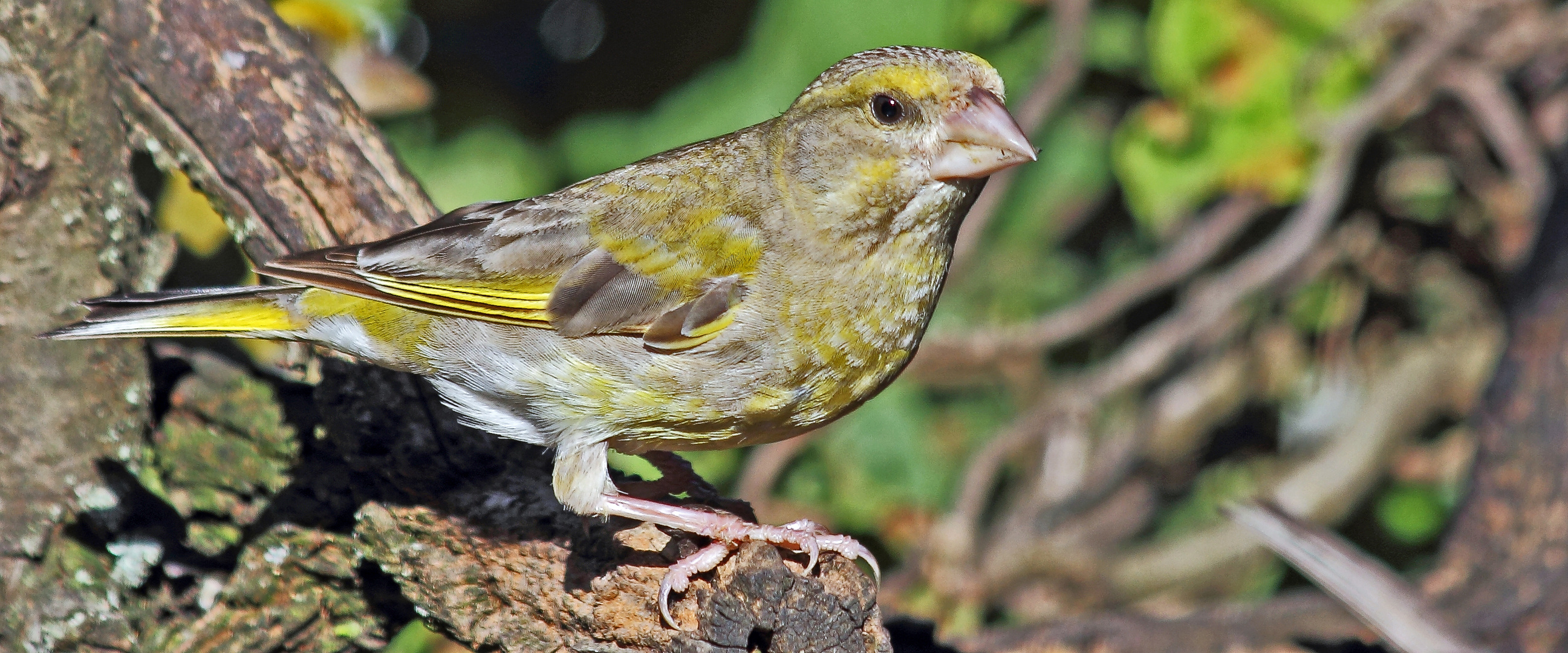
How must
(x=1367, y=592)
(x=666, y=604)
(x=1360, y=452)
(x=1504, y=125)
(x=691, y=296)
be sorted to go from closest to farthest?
(x=666, y=604)
(x=691, y=296)
(x=1367, y=592)
(x=1504, y=125)
(x=1360, y=452)

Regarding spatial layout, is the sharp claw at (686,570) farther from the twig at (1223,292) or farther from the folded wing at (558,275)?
the twig at (1223,292)

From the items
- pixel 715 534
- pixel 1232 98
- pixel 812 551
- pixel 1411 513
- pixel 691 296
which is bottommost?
pixel 1411 513

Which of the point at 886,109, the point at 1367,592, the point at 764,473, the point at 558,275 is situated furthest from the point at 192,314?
the point at 1367,592

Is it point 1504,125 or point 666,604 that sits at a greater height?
point 1504,125

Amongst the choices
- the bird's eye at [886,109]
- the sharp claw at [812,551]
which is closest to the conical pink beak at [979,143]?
the bird's eye at [886,109]

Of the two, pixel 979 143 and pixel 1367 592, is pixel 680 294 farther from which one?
pixel 1367 592

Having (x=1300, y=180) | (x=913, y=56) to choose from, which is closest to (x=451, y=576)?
(x=913, y=56)

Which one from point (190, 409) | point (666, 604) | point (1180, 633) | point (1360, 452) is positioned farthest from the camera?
point (1360, 452)
